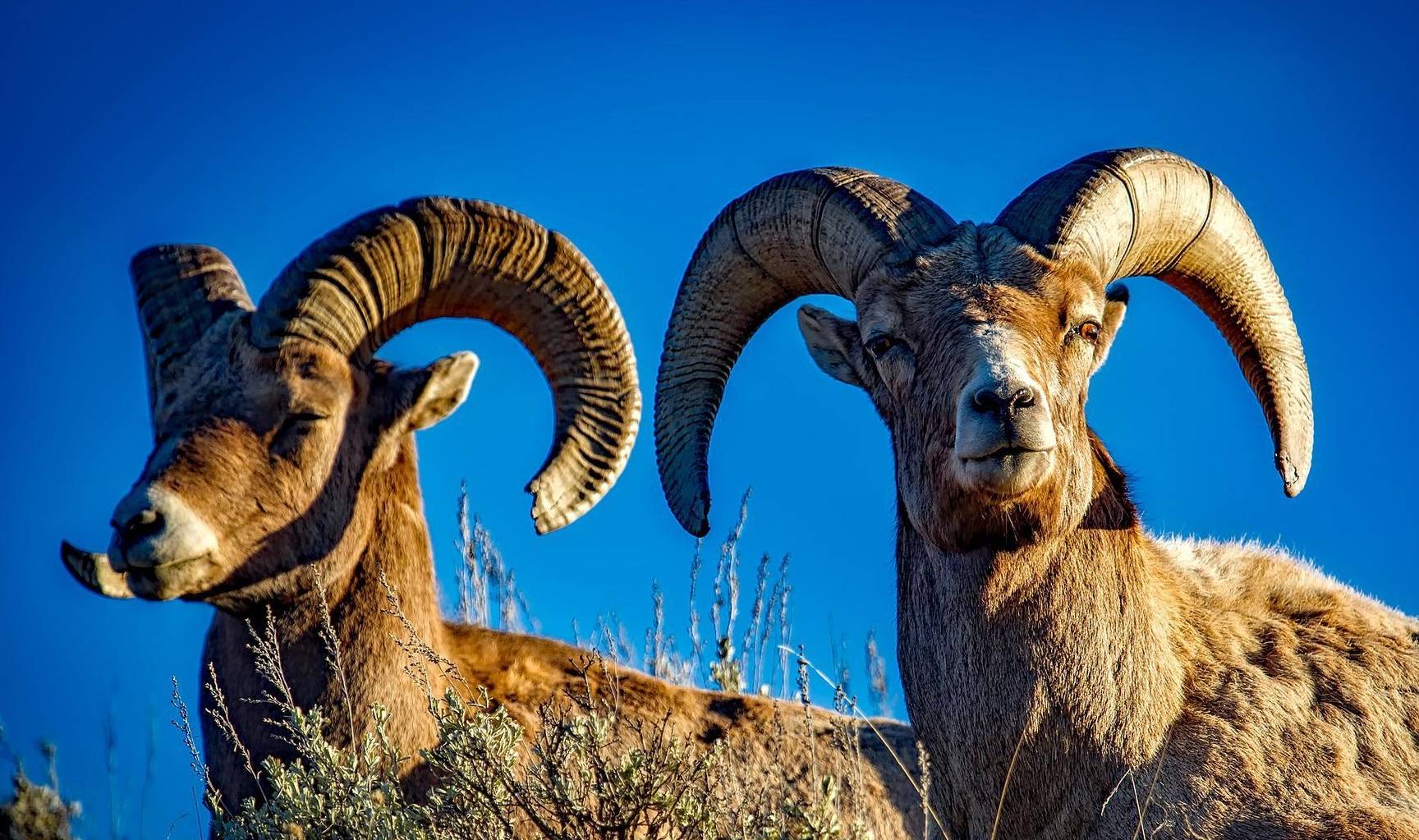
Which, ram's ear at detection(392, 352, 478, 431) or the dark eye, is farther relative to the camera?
ram's ear at detection(392, 352, 478, 431)

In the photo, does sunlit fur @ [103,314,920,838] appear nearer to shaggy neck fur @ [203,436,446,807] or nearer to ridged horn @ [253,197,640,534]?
shaggy neck fur @ [203,436,446,807]

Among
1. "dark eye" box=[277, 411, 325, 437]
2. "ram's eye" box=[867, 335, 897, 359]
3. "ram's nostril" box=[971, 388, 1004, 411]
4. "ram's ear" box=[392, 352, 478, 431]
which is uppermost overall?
"ram's ear" box=[392, 352, 478, 431]

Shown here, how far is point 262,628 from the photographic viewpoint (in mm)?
7035

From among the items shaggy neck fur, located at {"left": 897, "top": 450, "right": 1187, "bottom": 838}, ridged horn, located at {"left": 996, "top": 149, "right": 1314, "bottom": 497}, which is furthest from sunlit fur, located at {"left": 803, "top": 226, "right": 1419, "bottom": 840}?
A: ridged horn, located at {"left": 996, "top": 149, "right": 1314, "bottom": 497}

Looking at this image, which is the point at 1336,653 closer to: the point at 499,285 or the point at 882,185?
the point at 882,185

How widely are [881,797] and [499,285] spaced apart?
317 cm

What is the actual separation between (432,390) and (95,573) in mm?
1713

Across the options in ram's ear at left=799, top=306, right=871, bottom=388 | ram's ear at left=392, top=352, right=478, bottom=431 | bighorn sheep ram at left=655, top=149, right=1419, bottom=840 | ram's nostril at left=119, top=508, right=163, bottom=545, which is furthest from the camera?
ram's ear at left=392, top=352, right=478, bottom=431

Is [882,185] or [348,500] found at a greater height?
[882,185]

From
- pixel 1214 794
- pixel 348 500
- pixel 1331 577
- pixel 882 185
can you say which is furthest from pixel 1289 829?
pixel 348 500

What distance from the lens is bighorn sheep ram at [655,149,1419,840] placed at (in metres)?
5.54

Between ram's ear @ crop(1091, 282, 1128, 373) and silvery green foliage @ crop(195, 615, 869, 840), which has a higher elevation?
ram's ear @ crop(1091, 282, 1128, 373)

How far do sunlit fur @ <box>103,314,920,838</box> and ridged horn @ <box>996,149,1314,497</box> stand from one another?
7.55 ft

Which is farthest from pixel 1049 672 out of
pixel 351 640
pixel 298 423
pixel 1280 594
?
pixel 298 423
